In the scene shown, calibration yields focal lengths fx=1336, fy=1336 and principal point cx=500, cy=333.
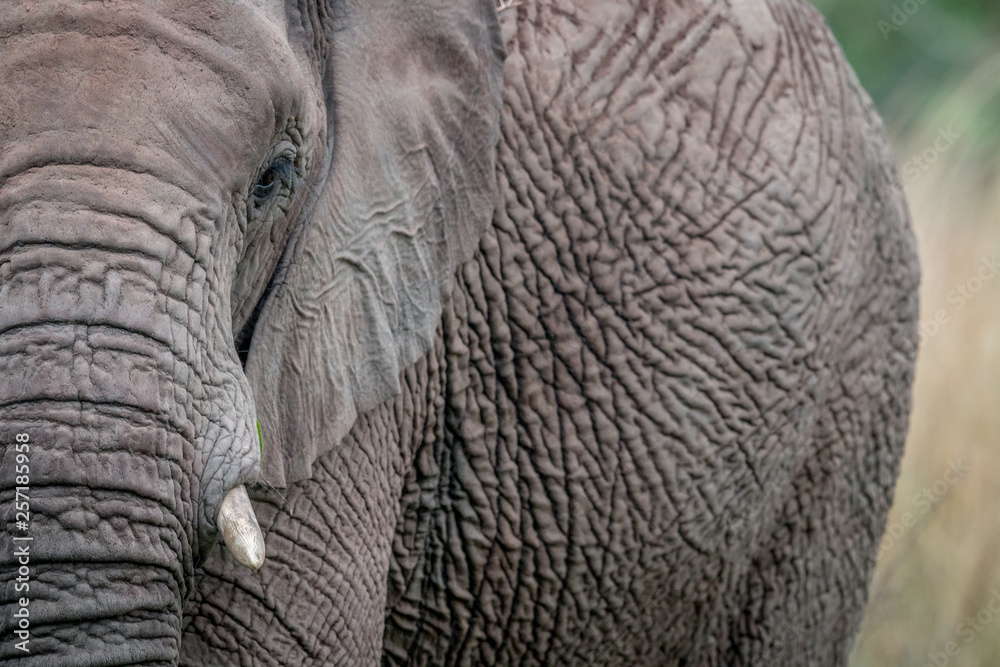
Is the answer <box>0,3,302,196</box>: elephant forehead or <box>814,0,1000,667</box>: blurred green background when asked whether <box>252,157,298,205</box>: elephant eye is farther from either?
<box>814,0,1000,667</box>: blurred green background

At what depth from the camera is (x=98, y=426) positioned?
1.45 metres

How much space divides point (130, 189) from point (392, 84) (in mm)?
653

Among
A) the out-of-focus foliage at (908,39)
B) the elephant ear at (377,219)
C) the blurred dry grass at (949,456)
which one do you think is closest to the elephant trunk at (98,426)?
the elephant ear at (377,219)

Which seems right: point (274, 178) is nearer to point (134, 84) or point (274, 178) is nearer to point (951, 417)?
point (134, 84)

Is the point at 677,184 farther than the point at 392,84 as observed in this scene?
Yes

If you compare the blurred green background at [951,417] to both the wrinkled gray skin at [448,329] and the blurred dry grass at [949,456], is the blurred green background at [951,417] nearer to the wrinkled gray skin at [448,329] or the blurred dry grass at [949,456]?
the blurred dry grass at [949,456]

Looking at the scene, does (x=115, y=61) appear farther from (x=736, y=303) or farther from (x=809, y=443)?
(x=809, y=443)

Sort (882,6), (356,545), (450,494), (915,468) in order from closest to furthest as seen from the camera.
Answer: (356,545)
(450,494)
(915,468)
(882,6)

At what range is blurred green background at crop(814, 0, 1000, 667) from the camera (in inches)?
193

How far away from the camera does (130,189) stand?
5.04ft

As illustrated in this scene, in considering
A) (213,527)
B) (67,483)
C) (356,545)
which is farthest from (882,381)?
(67,483)

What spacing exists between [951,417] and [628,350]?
2.98 m

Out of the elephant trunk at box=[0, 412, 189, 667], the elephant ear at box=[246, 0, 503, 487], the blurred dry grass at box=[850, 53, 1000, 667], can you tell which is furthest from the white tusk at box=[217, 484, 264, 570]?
the blurred dry grass at box=[850, 53, 1000, 667]

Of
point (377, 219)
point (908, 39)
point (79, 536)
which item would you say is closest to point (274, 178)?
point (377, 219)
